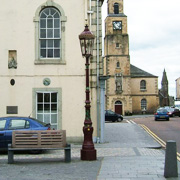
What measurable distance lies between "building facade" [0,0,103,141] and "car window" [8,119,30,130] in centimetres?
274

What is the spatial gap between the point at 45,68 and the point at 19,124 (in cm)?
378

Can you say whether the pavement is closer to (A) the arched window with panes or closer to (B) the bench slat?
(B) the bench slat

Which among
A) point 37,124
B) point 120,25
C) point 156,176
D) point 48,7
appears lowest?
point 156,176

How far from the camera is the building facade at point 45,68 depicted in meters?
17.0

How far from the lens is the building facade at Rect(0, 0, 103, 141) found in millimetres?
17047

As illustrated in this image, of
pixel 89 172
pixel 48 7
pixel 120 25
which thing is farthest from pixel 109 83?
pixel 89 172

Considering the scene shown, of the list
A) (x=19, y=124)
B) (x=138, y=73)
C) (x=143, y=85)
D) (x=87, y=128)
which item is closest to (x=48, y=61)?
(x=19, y=124)

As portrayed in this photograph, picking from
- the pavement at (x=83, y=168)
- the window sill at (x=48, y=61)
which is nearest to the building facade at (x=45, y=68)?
the window sill at (x=48, y=61)

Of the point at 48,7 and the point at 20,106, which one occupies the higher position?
the point at 48,7

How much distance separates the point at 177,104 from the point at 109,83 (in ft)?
43.9

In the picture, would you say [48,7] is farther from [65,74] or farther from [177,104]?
[177,104]

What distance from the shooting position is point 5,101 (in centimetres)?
1705

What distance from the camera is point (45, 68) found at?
17.2m

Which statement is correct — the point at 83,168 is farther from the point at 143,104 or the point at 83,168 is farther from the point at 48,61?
the point at 143,104
